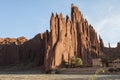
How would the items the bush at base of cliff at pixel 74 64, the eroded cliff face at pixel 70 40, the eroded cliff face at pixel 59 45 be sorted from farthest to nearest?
the eroded cliff face at pixel 59 45 → the eroded cliff face at pixel 70 40 → the bush at base of cliff at pixel 74 64

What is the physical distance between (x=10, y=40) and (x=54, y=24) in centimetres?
6865

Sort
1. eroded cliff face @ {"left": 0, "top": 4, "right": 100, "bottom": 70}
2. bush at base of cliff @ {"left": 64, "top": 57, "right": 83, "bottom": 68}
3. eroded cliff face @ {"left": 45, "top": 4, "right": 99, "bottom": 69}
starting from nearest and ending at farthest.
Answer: bush at base of cliff @ {"left": 64, "top": 57, "right": 83, "bottom": 68} < eroded cliff face @ {"left": 45, "top": 4, "right": 99, "bottom": 69} < eroded cliff face @ {"left": 0, "top": 4, "right": 100, "bottom": 70}

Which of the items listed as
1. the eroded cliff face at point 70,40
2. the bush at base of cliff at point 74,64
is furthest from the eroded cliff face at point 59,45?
the bush at base of cliff at point 74,64

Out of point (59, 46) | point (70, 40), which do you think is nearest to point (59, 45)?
point (59, 46)

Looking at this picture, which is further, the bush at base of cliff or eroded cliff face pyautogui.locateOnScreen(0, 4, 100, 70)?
eroded cliff face pyautogui.locateOnScreen(0, 4, 100, 70)

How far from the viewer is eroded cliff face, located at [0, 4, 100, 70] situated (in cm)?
10756

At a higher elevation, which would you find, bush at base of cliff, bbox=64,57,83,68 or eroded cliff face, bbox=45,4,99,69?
eroded cliff face, bbox=45,4,99,69

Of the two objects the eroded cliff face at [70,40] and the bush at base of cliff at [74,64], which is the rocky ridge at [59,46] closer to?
the eroded cliff face at [70,40]

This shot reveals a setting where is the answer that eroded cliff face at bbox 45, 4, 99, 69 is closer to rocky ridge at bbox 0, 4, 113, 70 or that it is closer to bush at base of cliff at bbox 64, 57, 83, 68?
rocky ridge at bbox 0, 4, 113, 70

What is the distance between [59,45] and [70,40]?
9.64 m

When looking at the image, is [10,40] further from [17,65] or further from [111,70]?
[111,70]

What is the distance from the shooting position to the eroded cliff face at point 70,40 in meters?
107

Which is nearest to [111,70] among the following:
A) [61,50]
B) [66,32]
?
[61,50]

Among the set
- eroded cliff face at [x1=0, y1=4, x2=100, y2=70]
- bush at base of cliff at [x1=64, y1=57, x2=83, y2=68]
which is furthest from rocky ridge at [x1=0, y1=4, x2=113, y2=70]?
bush at base of cliff at [x1=64, y1=57, x2=83, y2=68]
